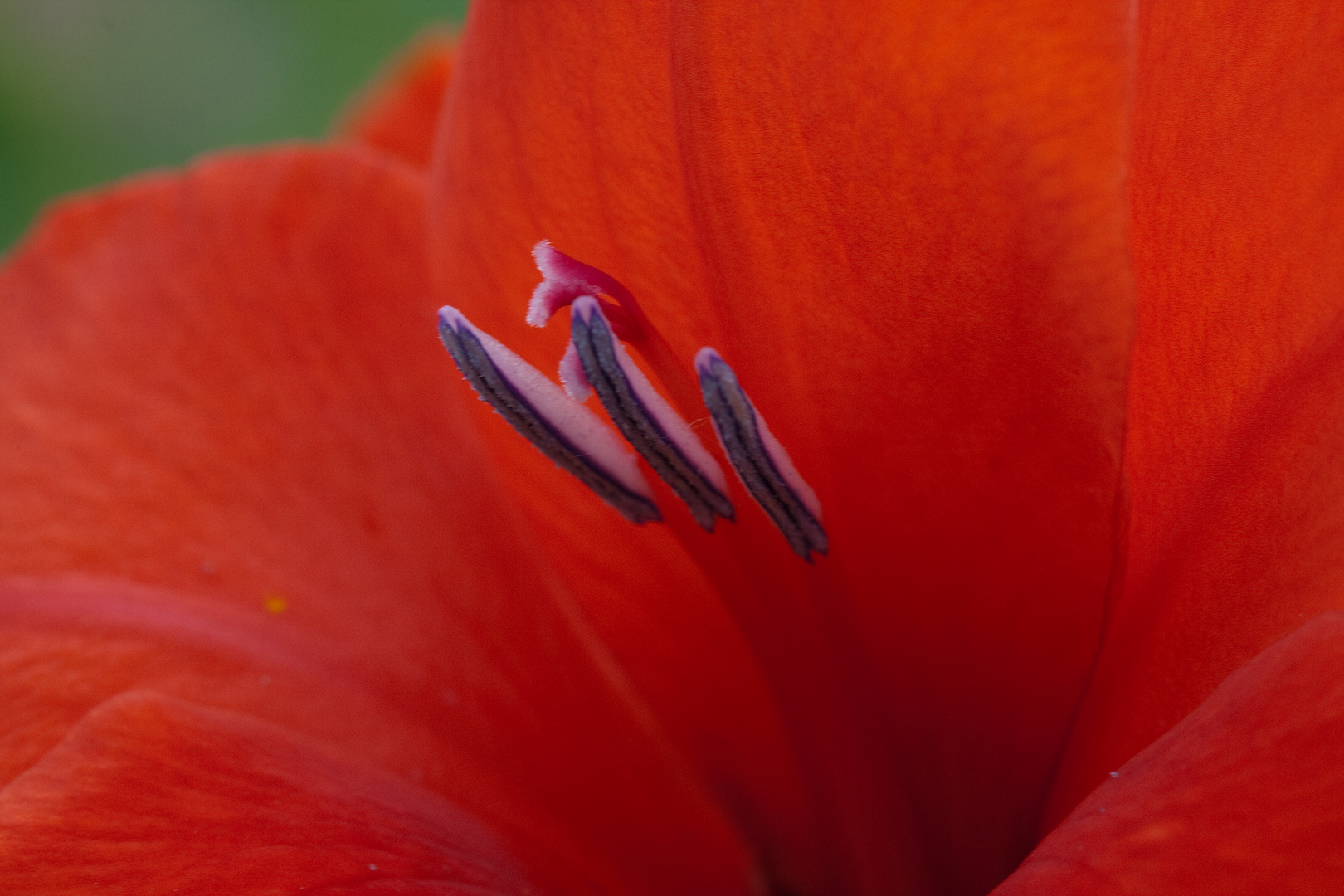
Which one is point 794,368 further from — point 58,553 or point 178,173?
point 178,173

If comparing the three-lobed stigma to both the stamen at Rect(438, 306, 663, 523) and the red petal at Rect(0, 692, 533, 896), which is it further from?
the red petal at Rect(0, 692, 533, 896)

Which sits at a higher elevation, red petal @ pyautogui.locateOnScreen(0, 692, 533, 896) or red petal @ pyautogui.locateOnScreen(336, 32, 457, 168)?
red petal @ pyautogui.locateOnScreen(336, 32, 457, 168)

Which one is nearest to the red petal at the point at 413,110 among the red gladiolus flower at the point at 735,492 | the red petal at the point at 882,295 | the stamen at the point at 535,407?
the red gladiolus flower at the point at 735,492

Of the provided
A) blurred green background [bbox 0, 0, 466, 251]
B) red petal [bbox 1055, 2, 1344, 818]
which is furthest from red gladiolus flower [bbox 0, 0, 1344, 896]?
blurred green background [bbox 0, 0, 466, 251]

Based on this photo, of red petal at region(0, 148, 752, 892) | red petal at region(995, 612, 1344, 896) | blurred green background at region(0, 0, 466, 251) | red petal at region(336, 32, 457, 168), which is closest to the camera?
red petal at region(995, 612, 1344, 896)

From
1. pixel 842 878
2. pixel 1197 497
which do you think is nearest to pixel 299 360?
pixel 842 878
